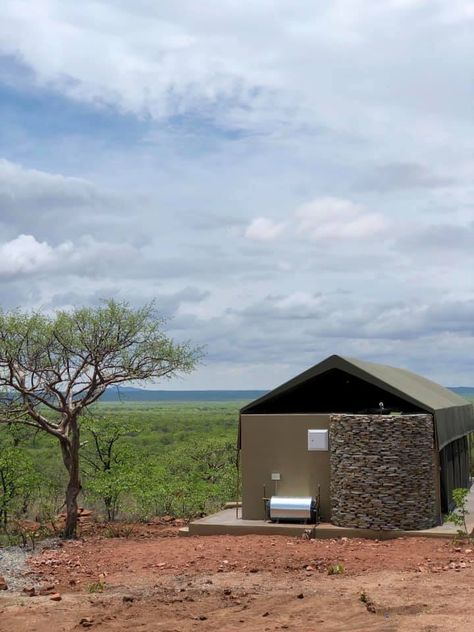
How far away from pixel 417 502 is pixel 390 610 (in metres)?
6.28

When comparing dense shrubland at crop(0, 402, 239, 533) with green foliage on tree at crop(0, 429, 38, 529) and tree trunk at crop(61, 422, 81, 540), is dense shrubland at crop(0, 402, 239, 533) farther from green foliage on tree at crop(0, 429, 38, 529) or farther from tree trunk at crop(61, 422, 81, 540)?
tree trunk at crop(61, 422, 81, 540)

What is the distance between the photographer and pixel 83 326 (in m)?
18.4

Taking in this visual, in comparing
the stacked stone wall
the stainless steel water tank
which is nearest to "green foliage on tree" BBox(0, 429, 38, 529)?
the stainless steel water tank

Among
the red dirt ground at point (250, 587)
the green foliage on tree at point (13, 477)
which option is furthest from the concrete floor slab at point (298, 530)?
the green foliage on tree at point (13, 477)

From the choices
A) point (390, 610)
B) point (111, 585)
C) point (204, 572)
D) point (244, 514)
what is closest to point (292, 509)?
point (244, 514)

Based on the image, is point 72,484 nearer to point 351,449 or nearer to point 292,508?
point 292,508

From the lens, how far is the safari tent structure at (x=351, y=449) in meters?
16.1

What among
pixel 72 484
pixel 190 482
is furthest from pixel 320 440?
pixel 190 482

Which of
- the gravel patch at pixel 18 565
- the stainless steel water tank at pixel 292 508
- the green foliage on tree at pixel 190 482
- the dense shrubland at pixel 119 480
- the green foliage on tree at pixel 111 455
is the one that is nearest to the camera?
the gravel patch at pixel 18 565

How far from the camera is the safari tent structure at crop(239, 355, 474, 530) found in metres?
16.1

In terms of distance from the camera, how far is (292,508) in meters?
16.8

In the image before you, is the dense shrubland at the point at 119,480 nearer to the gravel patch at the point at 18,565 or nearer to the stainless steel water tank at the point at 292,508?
the gravel patch at the point at 18,565

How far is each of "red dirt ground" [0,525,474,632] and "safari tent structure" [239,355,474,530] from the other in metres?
0.99

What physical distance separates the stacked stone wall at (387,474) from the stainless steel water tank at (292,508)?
70 centimetres
